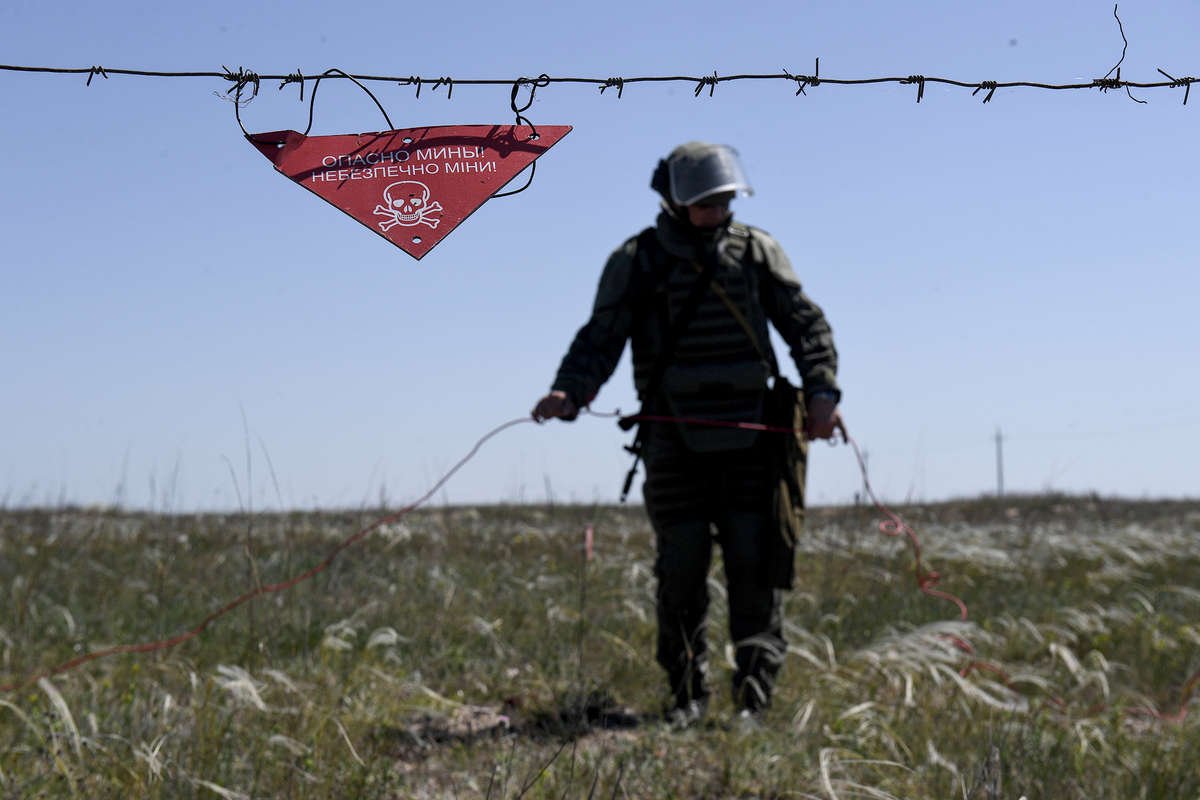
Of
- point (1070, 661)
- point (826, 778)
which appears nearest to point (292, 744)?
point (826, 778)

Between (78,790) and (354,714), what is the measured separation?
108cm

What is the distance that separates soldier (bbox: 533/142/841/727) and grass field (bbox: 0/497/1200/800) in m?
0.27

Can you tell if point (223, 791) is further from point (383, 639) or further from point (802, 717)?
point (802, 717)

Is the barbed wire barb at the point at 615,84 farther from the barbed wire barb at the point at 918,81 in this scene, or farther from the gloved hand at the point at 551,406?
the gloved hand at the point at 551,406

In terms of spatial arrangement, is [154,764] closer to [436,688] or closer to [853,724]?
[436,688]

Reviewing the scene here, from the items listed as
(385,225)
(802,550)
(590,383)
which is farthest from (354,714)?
(802,550)

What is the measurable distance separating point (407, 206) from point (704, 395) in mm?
2769

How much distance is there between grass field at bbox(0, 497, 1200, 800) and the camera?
135 inches

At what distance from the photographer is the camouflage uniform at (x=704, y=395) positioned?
472 cm

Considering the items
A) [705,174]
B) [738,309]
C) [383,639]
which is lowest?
[383,639]

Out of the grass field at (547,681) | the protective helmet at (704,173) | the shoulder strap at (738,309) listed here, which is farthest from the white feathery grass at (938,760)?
the protective helmet at (704,173)

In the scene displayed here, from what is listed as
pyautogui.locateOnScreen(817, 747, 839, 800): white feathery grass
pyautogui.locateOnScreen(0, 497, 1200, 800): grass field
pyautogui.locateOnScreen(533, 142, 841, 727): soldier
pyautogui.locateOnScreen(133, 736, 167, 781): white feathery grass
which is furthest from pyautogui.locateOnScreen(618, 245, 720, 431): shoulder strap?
pyautogui.locateOnScreen(133, 736, 167, 781): white feathery grass

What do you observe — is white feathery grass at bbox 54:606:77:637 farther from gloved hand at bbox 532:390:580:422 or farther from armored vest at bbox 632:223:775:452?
armored vest at bbox 632:223:775:452

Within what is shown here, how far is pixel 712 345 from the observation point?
15.5ft
